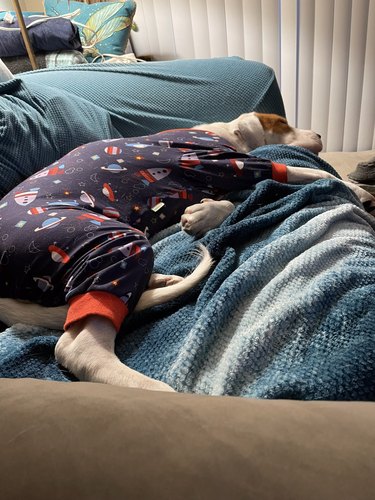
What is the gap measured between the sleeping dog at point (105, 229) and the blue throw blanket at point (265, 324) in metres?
0.04

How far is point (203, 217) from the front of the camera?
3.46 ft

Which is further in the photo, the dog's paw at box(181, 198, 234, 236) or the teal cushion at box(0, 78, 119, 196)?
the teal cushion at box(0, 78, 119, 196)

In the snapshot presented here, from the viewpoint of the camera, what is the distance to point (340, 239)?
876 mm

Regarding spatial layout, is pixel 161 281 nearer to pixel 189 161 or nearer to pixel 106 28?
pixel 189 161

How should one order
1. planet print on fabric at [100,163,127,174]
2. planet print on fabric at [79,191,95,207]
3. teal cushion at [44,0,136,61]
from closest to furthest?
planet print on fabric at [79,191,95,207] < planet print on fabric at [100,163,127,174] < teal cushion at [44,0,136,61]

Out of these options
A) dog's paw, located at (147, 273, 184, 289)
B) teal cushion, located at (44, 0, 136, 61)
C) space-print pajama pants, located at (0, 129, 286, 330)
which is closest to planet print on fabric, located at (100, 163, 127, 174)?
space-print pajama pants, located at (0, 129, 286, 330)

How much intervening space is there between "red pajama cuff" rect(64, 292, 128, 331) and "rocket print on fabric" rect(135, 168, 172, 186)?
Result: 1.46ft

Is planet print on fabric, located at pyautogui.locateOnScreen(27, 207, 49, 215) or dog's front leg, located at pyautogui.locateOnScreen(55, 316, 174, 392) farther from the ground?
planet print on fabric, located at pyautogui.locateOnScreen(27, 207, 49, 215)

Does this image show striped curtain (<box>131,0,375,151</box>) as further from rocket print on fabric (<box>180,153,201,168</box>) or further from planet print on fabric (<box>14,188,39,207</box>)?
planet print on fabric (<box>14,188,39,207</box>)

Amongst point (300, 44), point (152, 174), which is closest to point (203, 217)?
point (152, 174)

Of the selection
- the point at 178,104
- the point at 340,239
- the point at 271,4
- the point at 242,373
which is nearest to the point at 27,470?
the point at 242,373

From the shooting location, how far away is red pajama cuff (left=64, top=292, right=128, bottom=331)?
715 millimetres

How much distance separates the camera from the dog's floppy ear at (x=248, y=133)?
1550mm

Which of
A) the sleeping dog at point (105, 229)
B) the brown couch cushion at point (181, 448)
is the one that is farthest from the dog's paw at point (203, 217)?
the brown couch cushion at point (181, 448)
